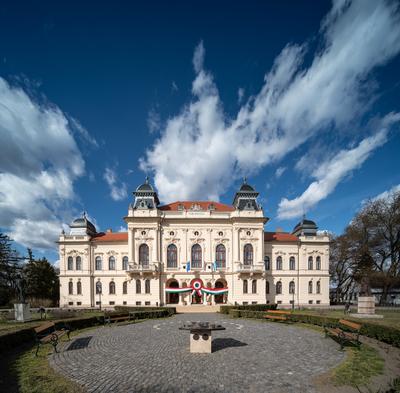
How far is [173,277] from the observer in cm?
3734

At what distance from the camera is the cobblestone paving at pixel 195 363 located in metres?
7.24

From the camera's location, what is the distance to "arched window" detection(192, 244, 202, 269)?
3831 centimetres

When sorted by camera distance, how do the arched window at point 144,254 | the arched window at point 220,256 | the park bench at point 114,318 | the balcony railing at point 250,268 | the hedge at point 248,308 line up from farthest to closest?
the arched window at point 220,256 < the arched window at point 144,254 < the balcony railing at point 250,268 < the hedge at point 248,308 < the park bench at point 114,318

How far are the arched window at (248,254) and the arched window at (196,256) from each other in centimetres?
695

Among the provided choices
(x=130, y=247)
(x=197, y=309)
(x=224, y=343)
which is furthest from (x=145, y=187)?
(x=224, y=343)

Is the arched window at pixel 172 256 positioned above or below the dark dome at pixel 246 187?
below

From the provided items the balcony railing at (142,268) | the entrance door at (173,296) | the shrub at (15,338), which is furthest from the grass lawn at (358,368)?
the entrance door at (173,296)

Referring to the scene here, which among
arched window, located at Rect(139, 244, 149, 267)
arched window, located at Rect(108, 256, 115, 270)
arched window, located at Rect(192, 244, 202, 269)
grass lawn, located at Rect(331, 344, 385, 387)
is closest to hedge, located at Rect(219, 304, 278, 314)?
arched window, located at Rect(192, 244, 202, 269)

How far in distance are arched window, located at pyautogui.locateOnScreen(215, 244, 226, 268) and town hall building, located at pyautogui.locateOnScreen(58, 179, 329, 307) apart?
15 centimetres

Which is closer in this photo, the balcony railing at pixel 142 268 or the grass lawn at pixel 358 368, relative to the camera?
the grass lawn at pixel 358 368

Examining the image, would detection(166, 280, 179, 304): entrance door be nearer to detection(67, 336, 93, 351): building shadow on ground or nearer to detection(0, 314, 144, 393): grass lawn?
detection(67, 336, 93, 351): building shadow on ground

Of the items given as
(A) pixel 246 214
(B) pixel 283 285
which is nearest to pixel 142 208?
(A) pixel 246 214

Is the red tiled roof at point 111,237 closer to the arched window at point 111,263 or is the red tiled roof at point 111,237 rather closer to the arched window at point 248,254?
the arched window at point 111,263

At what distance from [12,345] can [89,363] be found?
484cm
